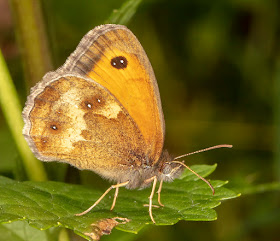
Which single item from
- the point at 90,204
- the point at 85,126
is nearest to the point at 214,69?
the point at 85,126

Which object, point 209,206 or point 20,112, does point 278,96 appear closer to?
point 209,206

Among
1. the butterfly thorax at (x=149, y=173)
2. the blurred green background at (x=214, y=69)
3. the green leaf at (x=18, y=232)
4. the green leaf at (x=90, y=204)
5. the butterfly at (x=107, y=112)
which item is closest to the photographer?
the green leaf at (x=90, y=204)

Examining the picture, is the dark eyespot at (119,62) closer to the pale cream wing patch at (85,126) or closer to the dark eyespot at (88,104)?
the pale cream wing patch at (85,126)

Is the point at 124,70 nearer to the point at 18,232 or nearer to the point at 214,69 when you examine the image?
the point at 18,232

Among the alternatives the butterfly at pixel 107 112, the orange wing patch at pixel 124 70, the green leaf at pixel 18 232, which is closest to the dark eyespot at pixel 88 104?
the butterfly at pixel 107 112

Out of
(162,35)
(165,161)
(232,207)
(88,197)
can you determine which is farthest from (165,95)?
(88,197)

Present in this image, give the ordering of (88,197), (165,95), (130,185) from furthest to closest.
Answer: (165,95), (130,185), (88,197)
